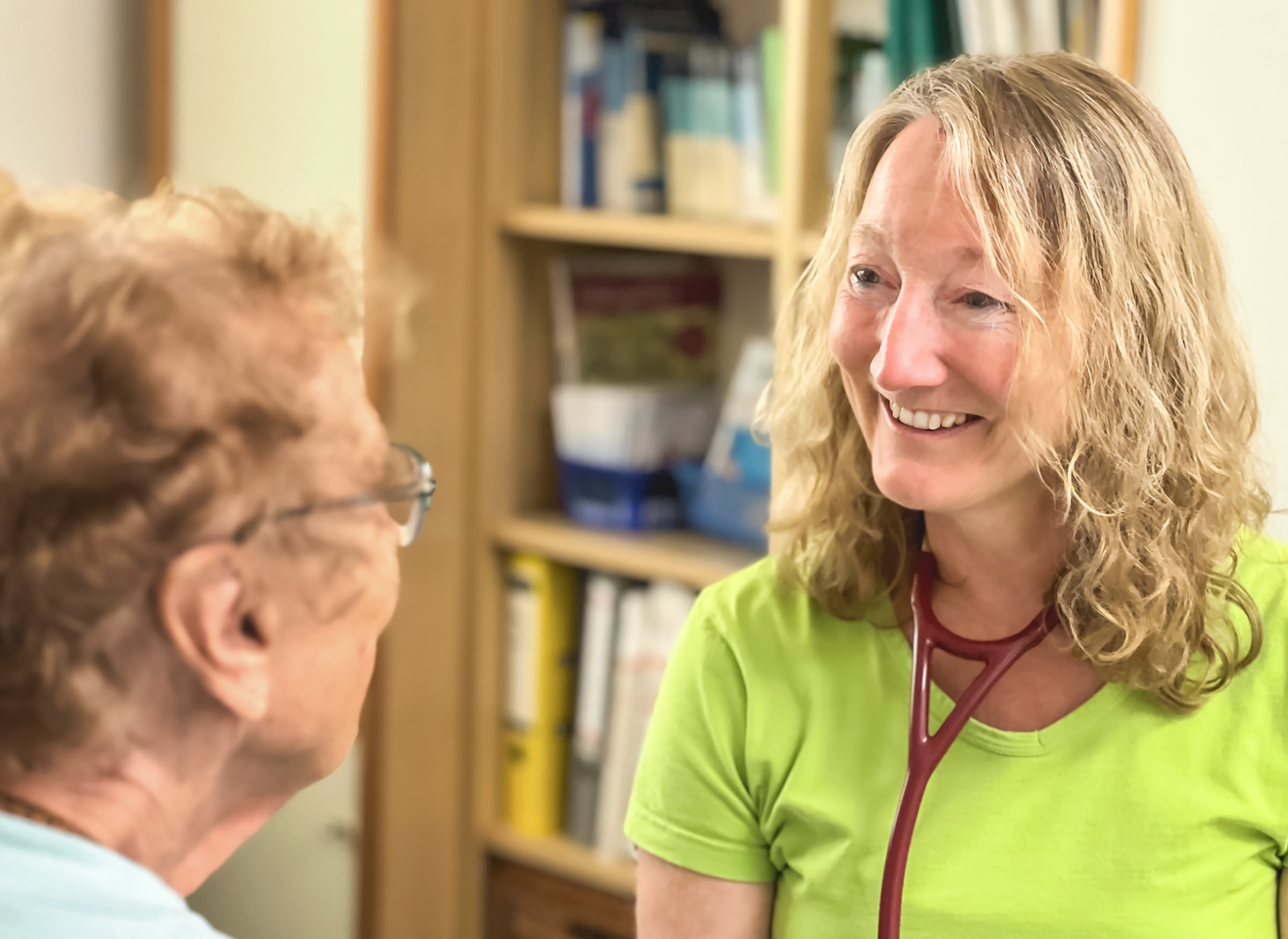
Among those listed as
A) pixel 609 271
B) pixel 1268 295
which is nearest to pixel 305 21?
pixel 609 271

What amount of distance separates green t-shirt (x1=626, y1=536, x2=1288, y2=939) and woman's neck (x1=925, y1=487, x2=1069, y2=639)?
66mm

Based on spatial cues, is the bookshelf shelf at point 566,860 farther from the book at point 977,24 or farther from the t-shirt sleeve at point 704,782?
the book at point 977,24

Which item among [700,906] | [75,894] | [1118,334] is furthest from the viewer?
[700,906]

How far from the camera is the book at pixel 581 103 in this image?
7.59 feet

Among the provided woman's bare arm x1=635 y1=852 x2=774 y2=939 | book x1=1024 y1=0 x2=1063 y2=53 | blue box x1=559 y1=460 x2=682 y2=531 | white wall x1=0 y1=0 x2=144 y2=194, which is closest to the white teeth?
woman's bare arm x1=635 y1=852 x2=774 y2=939

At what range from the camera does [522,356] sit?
2451 millimetres

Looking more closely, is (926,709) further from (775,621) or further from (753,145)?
(753,145)

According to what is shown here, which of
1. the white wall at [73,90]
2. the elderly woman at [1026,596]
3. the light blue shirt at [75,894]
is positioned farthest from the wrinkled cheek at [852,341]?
the white wall at [73,90]

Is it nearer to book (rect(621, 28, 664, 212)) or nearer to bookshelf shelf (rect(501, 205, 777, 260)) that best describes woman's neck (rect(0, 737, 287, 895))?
bookshelf shelf (rect(501, 205, 777, 260))

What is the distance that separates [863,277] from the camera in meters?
1.20

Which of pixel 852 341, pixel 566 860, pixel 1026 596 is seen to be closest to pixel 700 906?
pixel 1026 596

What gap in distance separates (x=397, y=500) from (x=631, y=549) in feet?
4.89

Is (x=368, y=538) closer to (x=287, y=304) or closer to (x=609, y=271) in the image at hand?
(x=287, y=304)

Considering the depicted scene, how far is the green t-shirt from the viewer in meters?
1.14
